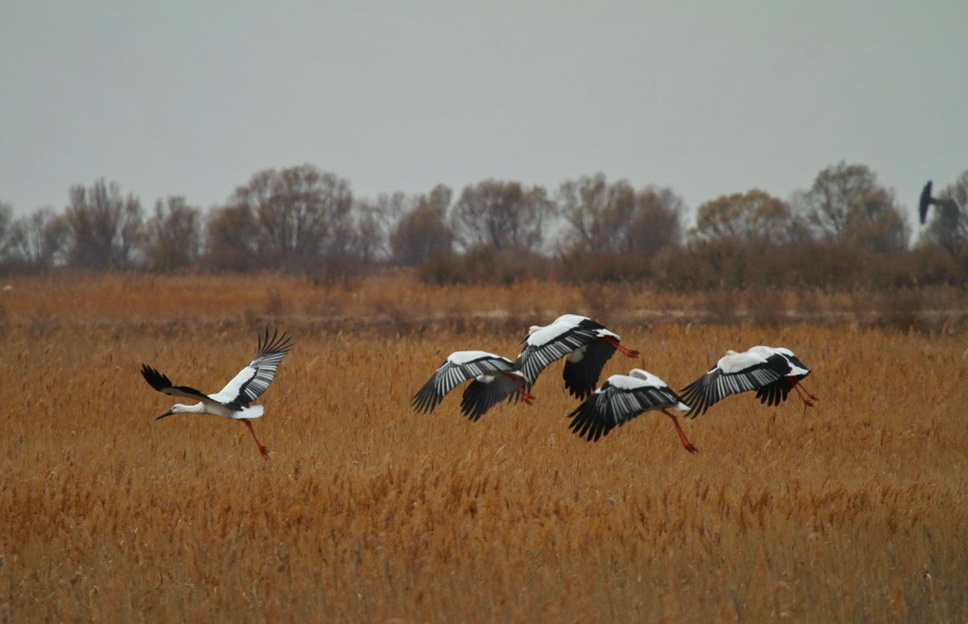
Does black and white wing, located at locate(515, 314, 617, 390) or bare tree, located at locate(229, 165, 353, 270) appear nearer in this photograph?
black and white wing, located at locate(515, 314, 617, 390)

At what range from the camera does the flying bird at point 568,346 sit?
8656mm

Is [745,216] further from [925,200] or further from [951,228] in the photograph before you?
[925,200]

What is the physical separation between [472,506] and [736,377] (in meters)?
2.86

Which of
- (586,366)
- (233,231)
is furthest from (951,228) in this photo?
(233,231)

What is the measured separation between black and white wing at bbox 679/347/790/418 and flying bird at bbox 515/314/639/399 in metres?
0.62

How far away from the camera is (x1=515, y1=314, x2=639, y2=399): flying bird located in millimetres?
8656

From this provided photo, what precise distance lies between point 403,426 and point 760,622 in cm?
538

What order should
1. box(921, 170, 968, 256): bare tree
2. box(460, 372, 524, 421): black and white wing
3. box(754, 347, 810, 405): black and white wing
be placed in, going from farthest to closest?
1. box(921, 170, 968, 256): bare tree
2. box(460, 372, 524, 421): black and white wing
3. box(754, 347, 810, 405): black and white wing

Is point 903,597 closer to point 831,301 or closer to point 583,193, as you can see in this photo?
point 831,301

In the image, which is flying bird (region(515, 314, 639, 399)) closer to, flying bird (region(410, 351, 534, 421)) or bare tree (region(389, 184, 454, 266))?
flying bird (region(410, 351, 534, 421))

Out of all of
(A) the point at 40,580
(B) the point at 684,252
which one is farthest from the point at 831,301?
(A) the point at 40,580

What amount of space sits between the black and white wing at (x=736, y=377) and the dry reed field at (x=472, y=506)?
A: 0.52 m

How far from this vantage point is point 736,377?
340 inches

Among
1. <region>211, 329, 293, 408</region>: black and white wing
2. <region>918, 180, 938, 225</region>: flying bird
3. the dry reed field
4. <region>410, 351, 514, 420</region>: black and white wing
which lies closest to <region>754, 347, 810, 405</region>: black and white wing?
the dry reed field
